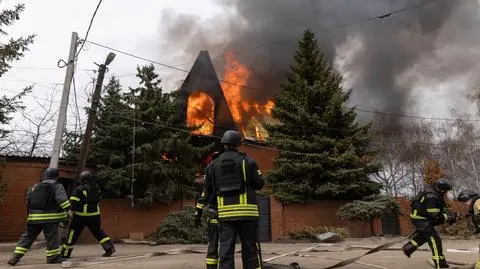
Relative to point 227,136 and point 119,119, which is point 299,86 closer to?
point 119,119

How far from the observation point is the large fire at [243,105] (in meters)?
23.1

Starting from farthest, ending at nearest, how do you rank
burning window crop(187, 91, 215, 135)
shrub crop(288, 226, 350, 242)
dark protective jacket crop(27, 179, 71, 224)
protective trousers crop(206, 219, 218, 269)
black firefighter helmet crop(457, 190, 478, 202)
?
burning window crop(187, 91, 215, 135) < shrub crop(288, 226, 350, 242) < dark protective jacket crop(27, 179, 71, 224) < black firefighter helmet crop(457, 190, 478, 202) < protective trousers crop(206, 219, 218, 269)

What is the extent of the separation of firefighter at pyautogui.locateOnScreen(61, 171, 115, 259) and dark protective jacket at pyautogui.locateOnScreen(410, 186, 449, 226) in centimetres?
537

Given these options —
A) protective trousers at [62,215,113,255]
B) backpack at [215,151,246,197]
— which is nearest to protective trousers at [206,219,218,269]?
backpack at [215,151,246,197]

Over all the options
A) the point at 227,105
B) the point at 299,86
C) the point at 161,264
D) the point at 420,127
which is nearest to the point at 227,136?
the point at 161,264

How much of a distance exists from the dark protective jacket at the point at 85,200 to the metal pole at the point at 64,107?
3.42 m

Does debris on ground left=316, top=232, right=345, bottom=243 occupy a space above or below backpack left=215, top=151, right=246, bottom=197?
below

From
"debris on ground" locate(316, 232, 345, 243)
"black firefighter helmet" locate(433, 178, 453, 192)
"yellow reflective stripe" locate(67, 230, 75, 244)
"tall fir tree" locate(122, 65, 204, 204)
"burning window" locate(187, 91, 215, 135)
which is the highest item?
"burning window" locate(187, 91, 215, 135)

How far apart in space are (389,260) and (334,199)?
8.59 m

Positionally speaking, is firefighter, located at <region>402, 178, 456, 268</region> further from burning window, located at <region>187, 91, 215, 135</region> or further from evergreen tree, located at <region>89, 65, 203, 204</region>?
burning window, located at <region>187, 91, 215, 135</region>

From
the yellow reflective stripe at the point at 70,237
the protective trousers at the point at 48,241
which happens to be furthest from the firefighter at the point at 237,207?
the yellow reflective stripe at the point at 70,237

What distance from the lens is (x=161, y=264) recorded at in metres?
6.49

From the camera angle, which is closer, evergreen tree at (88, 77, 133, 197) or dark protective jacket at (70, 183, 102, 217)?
dark protective jacket at (70, 183, 102, 217)

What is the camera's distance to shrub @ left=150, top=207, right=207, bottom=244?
12.5 meters
